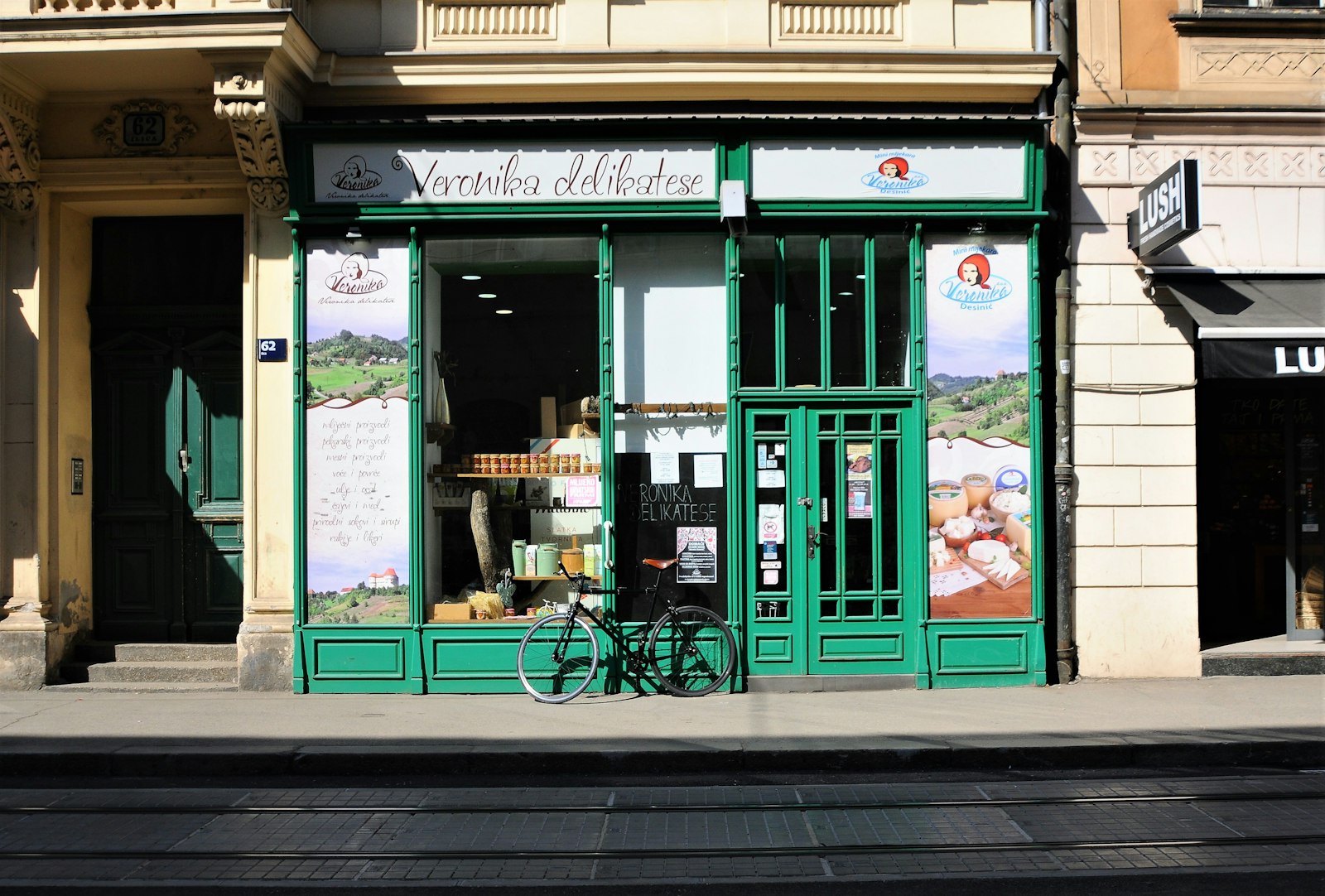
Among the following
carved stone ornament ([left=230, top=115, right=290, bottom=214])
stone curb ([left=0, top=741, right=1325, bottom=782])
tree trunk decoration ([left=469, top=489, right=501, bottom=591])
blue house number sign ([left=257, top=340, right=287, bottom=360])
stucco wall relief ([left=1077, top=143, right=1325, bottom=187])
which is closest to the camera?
stone curb ([left=0, top=741, right=1325, bottom=782])

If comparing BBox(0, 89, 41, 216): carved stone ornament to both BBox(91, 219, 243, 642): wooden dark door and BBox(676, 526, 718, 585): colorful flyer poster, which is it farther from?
BBox(676, 526, 718, 585): colorful flyer poster

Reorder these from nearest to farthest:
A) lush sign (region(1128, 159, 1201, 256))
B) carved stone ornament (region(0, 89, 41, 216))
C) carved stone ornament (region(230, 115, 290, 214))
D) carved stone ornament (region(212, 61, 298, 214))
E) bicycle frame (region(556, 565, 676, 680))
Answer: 1. lush sign (region(1128, 159, 1201, 256))
2. carved stone ornament (region(212, 61, 298, 214))
3. carved stone ornament (region(230, 115, 290, 214))
4. bicycle frame (region(556, 565, 676, 680))
5. carved stone ornament (region(0, 89, 41, 216))

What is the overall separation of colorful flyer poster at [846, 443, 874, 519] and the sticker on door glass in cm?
62

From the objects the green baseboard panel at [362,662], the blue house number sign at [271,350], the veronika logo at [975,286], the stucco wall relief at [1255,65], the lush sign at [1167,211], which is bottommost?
the green baseboard panel at [362,662]

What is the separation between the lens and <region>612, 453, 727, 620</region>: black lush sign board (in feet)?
33.9

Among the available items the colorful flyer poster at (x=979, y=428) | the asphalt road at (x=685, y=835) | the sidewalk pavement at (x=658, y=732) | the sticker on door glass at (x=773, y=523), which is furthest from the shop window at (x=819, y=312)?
the asphalt road at (x=685, y=835)

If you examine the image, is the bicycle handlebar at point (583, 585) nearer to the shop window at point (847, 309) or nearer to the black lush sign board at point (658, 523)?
the black lush sign board at point (658, 523)

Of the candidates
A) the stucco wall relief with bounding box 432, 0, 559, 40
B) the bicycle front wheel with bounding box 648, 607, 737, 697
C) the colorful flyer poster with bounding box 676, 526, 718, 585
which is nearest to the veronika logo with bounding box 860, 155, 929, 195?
the stucco wall relief with bounding box 432, 0, 559, 40

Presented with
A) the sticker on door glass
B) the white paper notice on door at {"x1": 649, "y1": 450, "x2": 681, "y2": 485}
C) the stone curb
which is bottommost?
the stone curb

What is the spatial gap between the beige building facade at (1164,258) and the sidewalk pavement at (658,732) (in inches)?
37.9

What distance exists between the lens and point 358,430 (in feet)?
34.0

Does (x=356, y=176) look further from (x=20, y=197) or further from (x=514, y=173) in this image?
(x=20, y=197)

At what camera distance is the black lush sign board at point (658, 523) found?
10.3 meters

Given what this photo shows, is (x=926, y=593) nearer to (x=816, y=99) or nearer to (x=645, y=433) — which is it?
(x=645, y=433)
